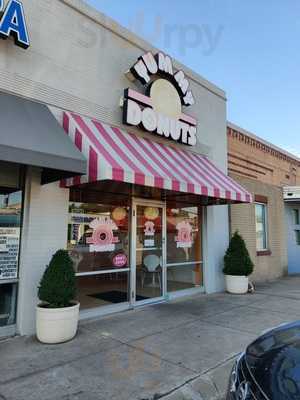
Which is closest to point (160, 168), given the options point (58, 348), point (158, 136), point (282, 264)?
point (158, 136)

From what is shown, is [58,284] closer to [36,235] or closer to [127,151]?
[36,235]

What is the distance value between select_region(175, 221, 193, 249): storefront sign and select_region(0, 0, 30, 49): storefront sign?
5545 millimetres

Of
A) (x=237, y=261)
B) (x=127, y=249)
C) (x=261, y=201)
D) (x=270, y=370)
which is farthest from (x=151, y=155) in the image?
(x=261, y=201)

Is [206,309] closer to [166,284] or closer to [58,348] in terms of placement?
[166,284]

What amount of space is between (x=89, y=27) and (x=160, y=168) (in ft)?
11.1

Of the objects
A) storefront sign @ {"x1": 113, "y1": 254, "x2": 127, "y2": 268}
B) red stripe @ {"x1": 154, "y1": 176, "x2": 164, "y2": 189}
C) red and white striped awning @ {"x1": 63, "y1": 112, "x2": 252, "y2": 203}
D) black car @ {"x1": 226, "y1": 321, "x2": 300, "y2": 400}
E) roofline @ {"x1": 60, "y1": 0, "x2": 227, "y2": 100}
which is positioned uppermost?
roofline @ {"x1": 60, "y1": 0, "x2": 227, "y2": 100}

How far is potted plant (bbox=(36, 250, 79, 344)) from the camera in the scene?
491 centimetres

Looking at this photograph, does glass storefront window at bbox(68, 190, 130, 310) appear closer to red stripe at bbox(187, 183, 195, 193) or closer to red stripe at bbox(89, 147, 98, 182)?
red stripe at bbox(89, 147, 98, 182)

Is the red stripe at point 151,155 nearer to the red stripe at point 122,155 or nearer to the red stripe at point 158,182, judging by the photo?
the red stripe at point 158,182

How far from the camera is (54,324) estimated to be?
4902mm

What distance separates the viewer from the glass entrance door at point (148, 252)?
24.1 feet

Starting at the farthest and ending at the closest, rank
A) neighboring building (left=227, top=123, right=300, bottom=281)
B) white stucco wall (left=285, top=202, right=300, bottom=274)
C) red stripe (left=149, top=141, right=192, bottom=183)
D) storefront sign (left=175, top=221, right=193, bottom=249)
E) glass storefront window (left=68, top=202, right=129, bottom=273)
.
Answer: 1. white stucco wall (left=285, top=202, right=300, bottom=274)
2. neighboring building (left=227, top=123, right=300, bottom=281)
3. storefront sign (left=175, top=221, right=193, bottom=249)
4. red stripe (left=149, top=141, right=192, bottom=183)
5. glass storefront window (left=68, top=202, right=129, bottom=273)

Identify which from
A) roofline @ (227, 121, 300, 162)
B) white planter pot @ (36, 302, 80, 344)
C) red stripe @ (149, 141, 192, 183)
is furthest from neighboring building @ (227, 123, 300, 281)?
white planter pot @ (36, 302, 80, 344)

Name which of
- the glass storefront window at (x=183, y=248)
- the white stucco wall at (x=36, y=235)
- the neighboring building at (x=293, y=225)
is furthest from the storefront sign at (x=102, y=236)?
the neighboring building at (x=293, y=225)
